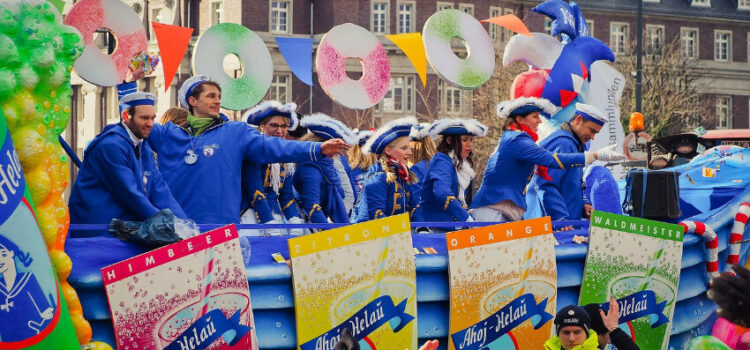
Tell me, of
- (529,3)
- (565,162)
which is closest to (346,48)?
(565,162)

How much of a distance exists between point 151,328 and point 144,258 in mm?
328

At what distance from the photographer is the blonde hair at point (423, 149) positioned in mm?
9469

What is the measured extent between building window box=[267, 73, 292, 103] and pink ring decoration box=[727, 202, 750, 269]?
32.7 metres

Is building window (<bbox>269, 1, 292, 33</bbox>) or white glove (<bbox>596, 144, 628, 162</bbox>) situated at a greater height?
building window (<bbox>269, 1, 292, 33</bbox>)

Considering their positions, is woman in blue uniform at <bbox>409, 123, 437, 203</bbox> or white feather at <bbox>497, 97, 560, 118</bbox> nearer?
white feather at <bbox>497, 97, 560, 118</bbox>

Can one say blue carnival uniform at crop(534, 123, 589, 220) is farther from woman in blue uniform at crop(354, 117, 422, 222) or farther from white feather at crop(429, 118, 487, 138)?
woman in blue uniform at crop(354, 117, 422, 222)

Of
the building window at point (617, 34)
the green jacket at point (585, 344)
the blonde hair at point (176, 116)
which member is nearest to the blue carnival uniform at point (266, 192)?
the blonde hair at point (176, 116)

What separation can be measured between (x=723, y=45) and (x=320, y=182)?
51.1 meters

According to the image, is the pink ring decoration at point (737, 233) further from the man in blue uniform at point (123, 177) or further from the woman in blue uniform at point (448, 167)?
the man in blue uniform at point (123, 177)

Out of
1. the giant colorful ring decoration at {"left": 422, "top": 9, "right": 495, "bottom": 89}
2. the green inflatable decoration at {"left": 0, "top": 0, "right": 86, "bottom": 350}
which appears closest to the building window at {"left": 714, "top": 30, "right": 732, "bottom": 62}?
the giant colorful ring decoration at {"left": 422, "top": 9, "right": 495, "bottom": 89}

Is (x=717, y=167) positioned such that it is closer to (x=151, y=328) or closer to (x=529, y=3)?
(x=151, y=328)

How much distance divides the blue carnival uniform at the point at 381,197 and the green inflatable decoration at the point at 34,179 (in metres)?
3.60

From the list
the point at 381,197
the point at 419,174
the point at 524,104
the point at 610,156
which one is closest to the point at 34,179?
the point at 381,197

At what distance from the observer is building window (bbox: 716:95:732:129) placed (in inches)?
2202
